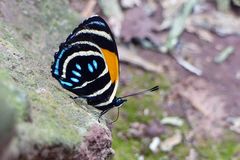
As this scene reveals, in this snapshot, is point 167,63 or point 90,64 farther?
point 167,63

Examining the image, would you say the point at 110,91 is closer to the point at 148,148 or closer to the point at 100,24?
the point at 100,24

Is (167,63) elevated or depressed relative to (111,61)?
depressed

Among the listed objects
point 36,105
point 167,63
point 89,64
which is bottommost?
point 167,63

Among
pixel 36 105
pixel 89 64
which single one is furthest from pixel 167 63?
pixel 36 105

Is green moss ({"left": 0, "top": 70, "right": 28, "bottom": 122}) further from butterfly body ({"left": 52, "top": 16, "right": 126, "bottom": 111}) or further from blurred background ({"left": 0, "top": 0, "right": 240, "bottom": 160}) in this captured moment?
blurred background ({"left": 0, "top": 0, "right": 240, "bottom": 160})

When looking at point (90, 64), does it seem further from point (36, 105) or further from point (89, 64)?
point (36, 105)

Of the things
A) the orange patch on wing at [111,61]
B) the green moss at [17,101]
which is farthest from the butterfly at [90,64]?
the green moss at [17,101]

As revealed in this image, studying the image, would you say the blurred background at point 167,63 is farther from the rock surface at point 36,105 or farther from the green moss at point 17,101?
the green moss at point 17,101
